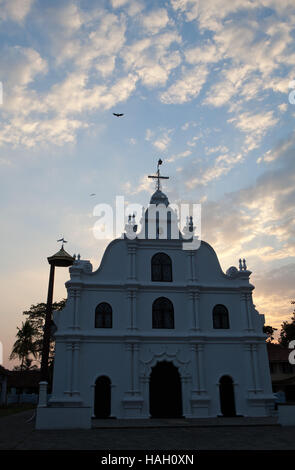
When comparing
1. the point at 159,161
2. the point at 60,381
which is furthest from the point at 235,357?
the point at 159,161

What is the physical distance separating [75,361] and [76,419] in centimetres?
539

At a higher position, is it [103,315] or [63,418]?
[103,315]

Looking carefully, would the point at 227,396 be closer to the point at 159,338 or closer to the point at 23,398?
the point at 159,338

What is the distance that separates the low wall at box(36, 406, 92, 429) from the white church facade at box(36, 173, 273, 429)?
13.9 feet

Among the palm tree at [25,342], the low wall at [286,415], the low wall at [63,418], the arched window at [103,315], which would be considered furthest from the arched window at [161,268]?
the palm tree at [25,342]

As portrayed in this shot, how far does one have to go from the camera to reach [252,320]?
25891 millimetres

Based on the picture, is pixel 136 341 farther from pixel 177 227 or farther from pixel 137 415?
pixel 177 227

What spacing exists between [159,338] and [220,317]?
425cm

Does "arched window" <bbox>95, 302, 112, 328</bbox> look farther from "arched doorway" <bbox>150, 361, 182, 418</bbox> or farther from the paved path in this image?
the paved path

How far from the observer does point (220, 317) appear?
26.0 m

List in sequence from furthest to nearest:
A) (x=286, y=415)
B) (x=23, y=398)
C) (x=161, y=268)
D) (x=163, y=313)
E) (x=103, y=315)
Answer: (x=23, y=398) < (x=161, y=268) < (x=163, y=313) < (x=103, y=315) < (x=286, y=415)

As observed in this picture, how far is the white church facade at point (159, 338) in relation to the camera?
2341 centimetres

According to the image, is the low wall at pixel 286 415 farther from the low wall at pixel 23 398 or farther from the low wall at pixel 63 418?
the low wall at pixel 23 398

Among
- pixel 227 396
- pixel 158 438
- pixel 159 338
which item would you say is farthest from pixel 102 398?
pixel 158 438
